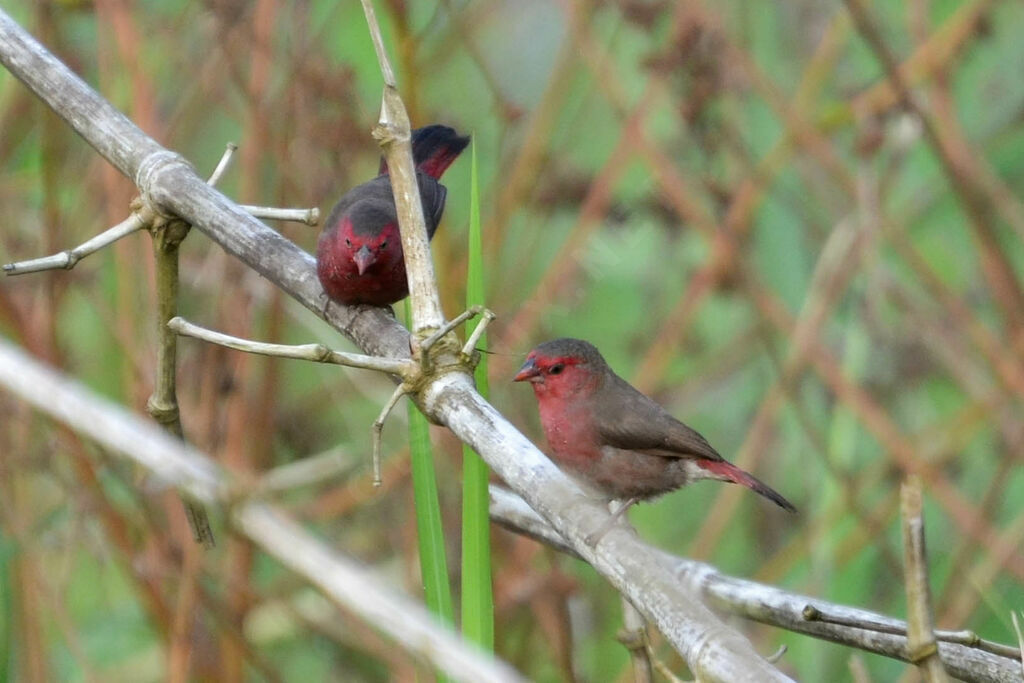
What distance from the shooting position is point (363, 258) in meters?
3.18

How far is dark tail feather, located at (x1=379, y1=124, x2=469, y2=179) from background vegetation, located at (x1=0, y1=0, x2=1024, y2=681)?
0.52 feet

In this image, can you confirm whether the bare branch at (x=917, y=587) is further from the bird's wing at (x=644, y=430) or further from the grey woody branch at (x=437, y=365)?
the bird's wing at (x=644, y=430)

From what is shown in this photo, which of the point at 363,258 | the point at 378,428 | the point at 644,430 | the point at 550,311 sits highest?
the point at 550,311

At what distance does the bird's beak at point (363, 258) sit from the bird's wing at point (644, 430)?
0.70 meters

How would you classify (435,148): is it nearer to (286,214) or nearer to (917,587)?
(286,214)

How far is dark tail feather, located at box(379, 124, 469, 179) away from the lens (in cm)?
378

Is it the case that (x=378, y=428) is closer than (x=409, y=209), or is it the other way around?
(x=378, y=428)

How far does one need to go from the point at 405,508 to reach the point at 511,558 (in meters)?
0.48

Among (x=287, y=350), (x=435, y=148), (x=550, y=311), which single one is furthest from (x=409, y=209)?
(x=550, y=311)

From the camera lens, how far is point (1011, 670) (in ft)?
6.24

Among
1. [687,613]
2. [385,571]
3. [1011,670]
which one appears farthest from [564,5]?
[687,613]

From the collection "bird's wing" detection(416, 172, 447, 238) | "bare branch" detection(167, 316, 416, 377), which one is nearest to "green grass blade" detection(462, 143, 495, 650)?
"bare branch" detection(167, 316, 416, 377)

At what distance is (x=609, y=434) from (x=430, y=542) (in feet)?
5.46

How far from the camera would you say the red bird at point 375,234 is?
297cm
